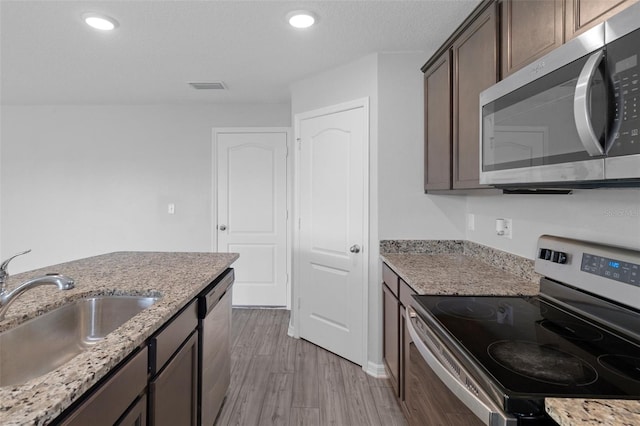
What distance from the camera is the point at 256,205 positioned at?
13.1 feet

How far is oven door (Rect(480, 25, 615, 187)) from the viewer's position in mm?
898

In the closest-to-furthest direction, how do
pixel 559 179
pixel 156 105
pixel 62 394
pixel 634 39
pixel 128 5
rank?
pixel 62 394
pixel 634 39
pixel 559 179
pixel 128 5
pixel 156 105

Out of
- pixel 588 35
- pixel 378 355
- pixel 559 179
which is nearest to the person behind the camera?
pixel 588 35

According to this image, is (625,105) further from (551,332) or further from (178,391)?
(178,391)

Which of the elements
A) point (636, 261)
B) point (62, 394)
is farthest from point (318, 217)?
point (62, 394)

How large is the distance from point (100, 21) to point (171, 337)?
199 centimetres

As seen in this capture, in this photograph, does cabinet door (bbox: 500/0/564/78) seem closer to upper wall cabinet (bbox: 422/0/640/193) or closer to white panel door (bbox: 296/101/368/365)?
upper wall cabinet (bbox: 422/0/640/193)

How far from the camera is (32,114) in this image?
404cm

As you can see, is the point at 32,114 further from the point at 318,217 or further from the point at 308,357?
the point at 308,357

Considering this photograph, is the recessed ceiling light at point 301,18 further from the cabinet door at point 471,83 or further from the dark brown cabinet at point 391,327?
the dark brown cabinet at point 391,327

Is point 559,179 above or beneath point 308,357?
above

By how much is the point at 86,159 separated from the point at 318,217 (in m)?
3.12

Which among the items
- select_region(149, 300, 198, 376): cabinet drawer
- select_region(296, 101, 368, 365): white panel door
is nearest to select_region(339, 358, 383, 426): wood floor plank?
select_region(296, 101, 368, 365): white panel door

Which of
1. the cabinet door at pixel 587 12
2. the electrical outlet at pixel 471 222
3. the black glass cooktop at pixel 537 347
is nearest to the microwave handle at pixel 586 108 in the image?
the cabinet door at pixel 587 12
